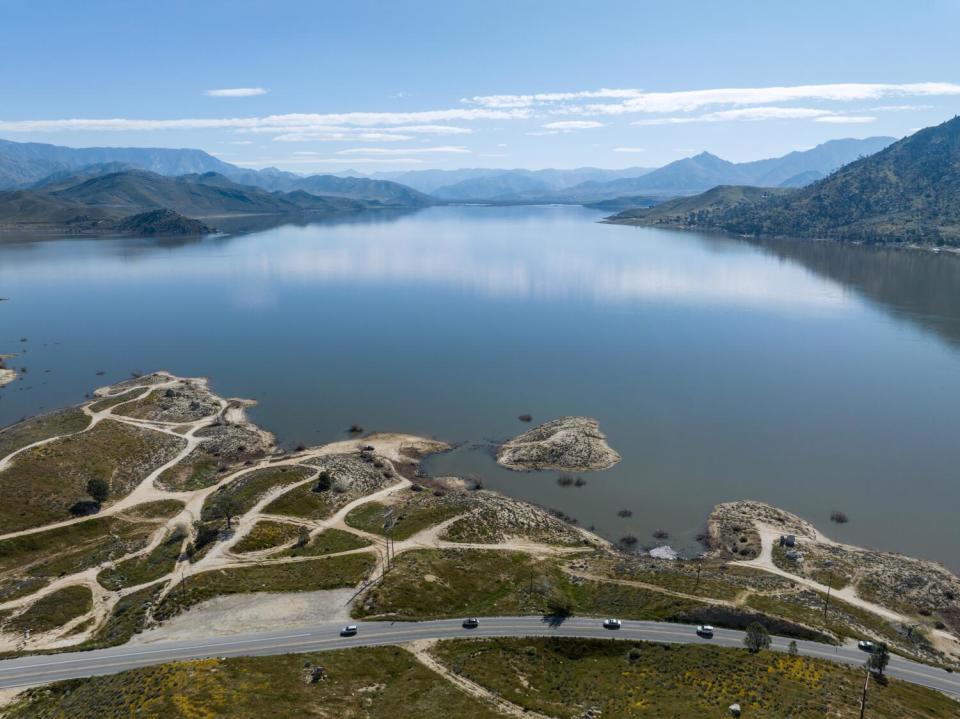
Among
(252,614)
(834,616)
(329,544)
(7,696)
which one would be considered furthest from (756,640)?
(7,696)

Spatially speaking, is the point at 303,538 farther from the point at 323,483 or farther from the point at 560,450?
the point at 560,450

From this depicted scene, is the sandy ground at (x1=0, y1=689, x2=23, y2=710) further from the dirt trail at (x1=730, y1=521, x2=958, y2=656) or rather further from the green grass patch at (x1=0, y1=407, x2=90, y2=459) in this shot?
the dirt trail at (x1=730, y1=521, x2=958, y2=656)

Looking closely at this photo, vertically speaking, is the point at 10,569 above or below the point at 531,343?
below

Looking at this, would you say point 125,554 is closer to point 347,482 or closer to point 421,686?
point 347,482

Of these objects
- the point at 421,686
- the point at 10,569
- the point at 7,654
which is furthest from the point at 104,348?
the point at 421,686

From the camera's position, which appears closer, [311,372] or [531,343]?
[311,372]

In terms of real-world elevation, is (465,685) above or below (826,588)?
above

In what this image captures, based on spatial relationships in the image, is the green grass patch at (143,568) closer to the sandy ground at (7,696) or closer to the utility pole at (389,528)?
the sandy ground at (7,696)
